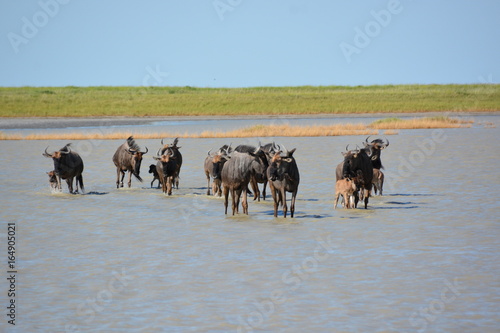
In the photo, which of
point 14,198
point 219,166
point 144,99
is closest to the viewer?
point 219,166

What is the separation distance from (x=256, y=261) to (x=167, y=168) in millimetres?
9636

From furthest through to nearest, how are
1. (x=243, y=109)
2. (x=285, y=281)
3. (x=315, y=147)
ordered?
(x=243, y=109) < (x=315, y=147) < (x=285, y=281)

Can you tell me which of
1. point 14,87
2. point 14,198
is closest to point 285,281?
point 14,198

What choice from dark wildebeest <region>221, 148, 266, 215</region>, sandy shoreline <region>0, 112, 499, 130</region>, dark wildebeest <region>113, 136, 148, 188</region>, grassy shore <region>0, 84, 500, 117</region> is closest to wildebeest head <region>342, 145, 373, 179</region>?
dark wildebeest <region>221, 148, 266, 215</region>

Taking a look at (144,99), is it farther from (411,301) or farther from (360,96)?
(411,301)

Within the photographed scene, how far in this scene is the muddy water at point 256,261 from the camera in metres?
9.93

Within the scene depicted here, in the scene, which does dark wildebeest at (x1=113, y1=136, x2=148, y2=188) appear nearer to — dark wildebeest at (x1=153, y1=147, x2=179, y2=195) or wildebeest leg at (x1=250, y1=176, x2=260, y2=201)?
dark wildebeest at (x1=153, y1=147, x2=179, y2=195)

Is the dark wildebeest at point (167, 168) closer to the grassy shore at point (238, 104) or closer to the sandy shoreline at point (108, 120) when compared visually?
the sandy shoreline at point (108, 120)

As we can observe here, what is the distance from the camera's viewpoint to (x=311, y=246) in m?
14.4

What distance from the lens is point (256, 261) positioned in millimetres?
13117

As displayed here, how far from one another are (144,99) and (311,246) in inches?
3230

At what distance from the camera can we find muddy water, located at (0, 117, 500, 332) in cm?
993

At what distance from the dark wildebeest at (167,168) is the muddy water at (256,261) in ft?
1.38

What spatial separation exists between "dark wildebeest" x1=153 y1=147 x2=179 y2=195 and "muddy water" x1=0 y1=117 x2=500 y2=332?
0.42 metres
